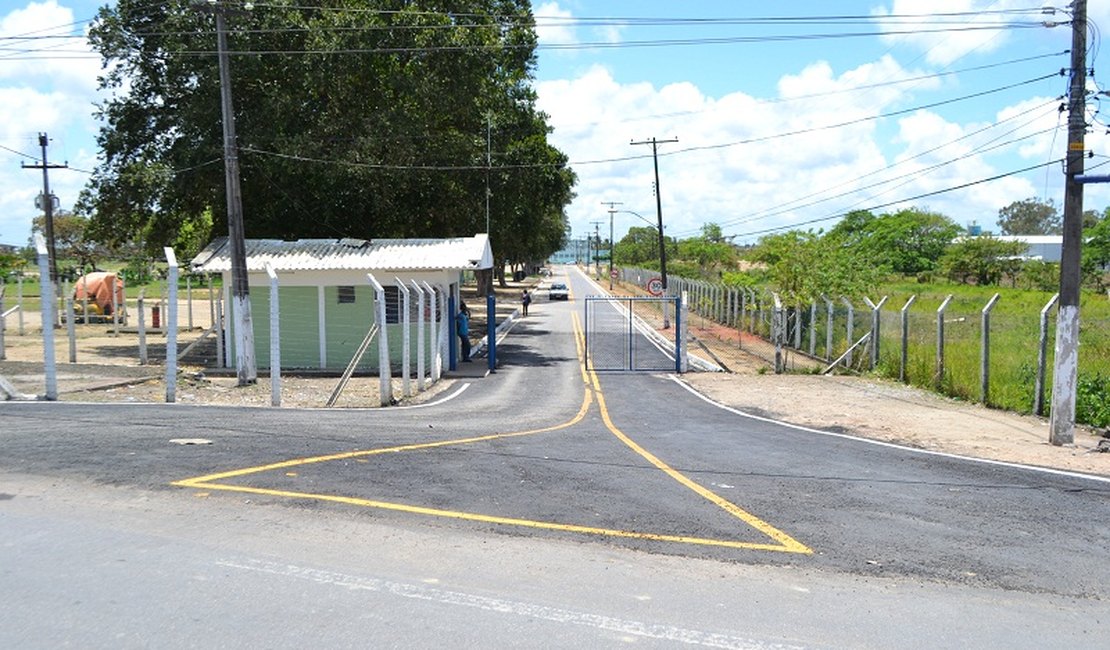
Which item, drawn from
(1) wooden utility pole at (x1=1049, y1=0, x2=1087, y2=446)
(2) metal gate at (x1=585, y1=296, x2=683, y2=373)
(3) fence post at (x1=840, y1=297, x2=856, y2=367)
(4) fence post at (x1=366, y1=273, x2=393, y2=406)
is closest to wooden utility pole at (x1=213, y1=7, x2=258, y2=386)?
(4) fence post at (x1=366, y1=273, x2=393, y2=406)

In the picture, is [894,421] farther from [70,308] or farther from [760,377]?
[70,308]

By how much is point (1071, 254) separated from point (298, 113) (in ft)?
71.2

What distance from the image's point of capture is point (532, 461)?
963cm

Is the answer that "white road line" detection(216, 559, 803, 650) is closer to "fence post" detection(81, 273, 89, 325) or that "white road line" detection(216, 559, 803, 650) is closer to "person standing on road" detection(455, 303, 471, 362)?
"person standing on road" detection(455, 303, 471, 362)

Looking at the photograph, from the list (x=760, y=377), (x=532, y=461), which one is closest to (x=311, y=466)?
(x=532, y=461)

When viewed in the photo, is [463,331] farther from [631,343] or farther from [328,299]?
[631,343]

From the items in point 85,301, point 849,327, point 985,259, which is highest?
point 985,259

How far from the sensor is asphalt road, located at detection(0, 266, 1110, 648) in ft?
16.4

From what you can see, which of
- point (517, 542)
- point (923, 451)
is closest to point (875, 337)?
point (923, 451)

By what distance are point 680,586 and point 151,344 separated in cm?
2846

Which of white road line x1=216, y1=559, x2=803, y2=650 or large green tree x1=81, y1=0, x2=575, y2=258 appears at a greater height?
large green tree x1=81, y1=0, x2=575, y2=258

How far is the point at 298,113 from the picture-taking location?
26953 mm

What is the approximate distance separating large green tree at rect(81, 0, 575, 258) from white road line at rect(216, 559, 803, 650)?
21250mm

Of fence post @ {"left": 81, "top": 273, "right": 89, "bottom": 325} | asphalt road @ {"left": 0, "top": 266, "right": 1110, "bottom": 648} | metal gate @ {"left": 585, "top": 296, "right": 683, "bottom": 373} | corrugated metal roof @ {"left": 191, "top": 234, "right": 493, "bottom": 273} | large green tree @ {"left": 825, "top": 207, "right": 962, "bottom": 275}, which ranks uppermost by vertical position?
large green tree @ {"left": 825, "top": 207, "right": 962, "bottom": 275}
